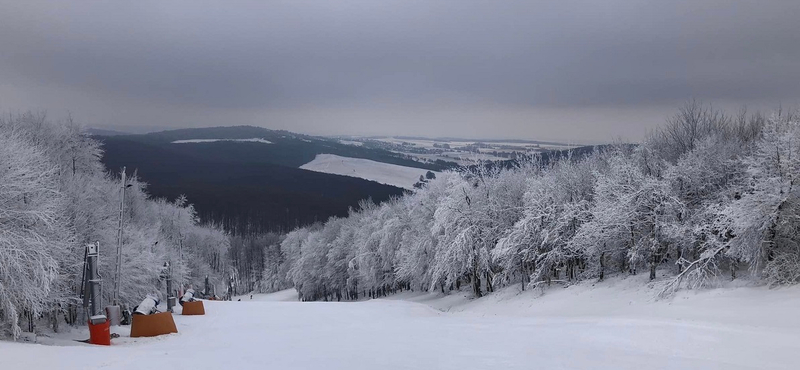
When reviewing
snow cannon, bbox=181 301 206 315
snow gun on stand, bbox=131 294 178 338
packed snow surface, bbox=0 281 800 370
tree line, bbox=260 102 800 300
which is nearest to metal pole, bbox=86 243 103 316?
snow gun on stand, bbox=131 294 178 338

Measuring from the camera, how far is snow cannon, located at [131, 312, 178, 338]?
20.7 m

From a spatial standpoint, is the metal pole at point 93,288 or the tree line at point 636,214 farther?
the tree line at point 636,214

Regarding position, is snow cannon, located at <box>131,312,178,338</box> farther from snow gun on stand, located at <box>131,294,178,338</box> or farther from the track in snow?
the track in snow

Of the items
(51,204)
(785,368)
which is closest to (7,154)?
(51,204)

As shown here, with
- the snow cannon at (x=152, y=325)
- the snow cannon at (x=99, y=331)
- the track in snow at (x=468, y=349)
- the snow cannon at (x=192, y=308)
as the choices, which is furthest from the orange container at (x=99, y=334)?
the snow cannon at (x=192, y=308)

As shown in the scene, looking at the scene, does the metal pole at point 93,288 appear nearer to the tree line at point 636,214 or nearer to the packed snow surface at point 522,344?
the packed snow surface at point 522,344

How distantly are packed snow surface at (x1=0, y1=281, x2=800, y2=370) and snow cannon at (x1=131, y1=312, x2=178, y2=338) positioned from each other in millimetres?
807

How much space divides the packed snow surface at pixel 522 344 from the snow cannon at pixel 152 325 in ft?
2.65

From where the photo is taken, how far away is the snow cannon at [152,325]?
20.7 m

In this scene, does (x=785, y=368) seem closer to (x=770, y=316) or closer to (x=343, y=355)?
(x=770, y=316)

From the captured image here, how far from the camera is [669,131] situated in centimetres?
4197

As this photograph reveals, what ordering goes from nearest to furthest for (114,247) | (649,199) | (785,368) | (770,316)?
1. (785,368)
2. (770,316)
3. (649,199)
4. (114,247)

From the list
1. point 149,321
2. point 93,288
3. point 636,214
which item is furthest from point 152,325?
point 636,214

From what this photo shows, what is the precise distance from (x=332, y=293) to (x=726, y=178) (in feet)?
226
